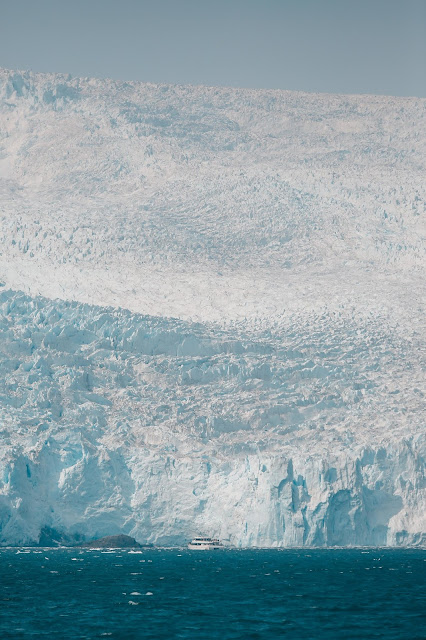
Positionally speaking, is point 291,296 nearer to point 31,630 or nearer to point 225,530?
point 225,530

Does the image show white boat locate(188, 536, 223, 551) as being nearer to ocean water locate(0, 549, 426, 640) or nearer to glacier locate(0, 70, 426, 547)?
glacier locate(0, 70, 426, 547)

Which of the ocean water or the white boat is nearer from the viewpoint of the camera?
the ocean water

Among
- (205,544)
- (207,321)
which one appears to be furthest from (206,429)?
(207,321)

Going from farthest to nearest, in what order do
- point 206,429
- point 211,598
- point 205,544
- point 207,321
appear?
point 207,321, point 206,429, point 205,544, point 211,598

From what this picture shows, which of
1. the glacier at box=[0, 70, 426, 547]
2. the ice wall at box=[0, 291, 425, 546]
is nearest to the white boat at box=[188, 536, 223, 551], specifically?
the glacier at box=[0, 70, 426, 547]

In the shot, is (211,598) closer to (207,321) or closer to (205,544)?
(205,544)

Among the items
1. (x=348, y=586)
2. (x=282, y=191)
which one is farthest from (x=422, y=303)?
(x=348, y=586)
